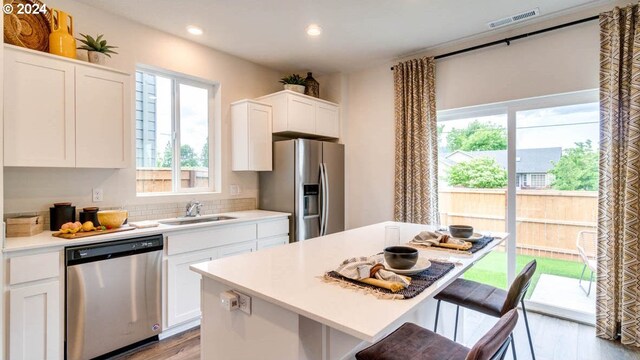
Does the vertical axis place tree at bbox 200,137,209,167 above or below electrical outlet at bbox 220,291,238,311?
above

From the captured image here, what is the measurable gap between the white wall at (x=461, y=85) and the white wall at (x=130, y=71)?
53.4 inches

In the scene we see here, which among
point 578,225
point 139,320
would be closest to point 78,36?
point 139,320

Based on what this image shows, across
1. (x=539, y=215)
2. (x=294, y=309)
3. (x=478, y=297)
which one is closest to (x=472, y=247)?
(x=478, y=297)

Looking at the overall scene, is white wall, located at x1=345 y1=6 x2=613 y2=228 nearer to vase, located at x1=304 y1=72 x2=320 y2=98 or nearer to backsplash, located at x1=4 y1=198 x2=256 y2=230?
vase, located at x1=304 y1=72 x2=320 y2=98

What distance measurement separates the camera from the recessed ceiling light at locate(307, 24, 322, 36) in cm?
296

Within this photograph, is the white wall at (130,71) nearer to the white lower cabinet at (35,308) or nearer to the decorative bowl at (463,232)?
the white lower cabinet at (35,308)

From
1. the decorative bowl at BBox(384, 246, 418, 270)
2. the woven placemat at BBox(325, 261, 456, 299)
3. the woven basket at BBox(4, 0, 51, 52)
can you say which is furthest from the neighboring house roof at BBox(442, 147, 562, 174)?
the woven basket at BBox(4, 0, 51, 52)

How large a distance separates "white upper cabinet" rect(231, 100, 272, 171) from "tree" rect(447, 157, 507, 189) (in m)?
2.13

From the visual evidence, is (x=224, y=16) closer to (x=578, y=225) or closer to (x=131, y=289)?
(x=131, y=289)

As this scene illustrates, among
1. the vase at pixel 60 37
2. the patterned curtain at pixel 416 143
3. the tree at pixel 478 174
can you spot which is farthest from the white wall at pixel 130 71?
the tree at pixel 478 174

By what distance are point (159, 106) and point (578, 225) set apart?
4.17 meters

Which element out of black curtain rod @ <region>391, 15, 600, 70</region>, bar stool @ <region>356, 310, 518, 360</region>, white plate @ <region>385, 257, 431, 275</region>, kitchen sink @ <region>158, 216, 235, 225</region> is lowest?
bar stool @ <region>356, 310, 518, 360</region>

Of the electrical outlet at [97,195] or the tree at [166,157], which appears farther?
the tree at [166,157]

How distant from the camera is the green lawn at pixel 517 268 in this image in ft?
9.58
